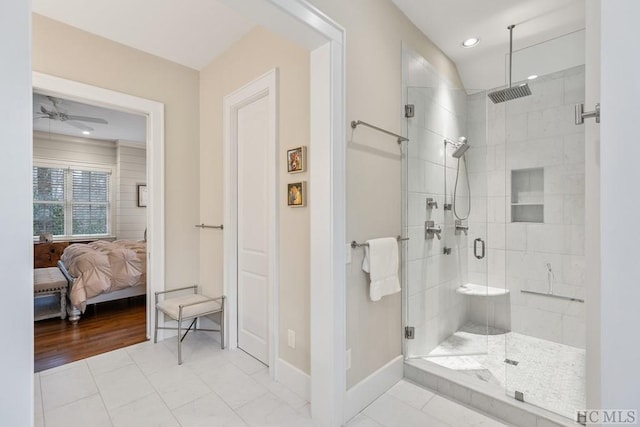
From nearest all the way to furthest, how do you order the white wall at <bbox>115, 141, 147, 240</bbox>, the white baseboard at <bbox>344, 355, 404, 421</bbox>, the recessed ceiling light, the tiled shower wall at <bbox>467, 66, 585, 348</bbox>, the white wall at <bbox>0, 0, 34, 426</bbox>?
1. the white wall at <bbox>0, 0, 34, 426</bbox>
2. the white baseboard at <bbox>344, 355, 404, 421</bbox>
3. the tiled shower wall at <bbox>467, 66, 585, 348</bbox>
4. the recessed ceiling light
5. the white wall at <bbox>115, 141, 147, 240</bbox>

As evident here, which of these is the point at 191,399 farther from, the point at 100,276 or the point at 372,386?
the point at 100,276

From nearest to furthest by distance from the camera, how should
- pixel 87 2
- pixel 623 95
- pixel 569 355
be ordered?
pixel 623 95 < pixel 569 355 < pixel 87 2

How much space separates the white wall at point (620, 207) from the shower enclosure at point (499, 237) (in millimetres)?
1285

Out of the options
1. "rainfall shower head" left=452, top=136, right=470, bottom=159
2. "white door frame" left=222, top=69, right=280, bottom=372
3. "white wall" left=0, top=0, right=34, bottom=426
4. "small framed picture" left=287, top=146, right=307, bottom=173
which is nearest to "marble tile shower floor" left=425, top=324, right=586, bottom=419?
"white door frame" left=222, top=69, right=280, bottom=372

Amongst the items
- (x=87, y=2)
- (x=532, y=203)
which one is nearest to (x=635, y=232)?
(x=532, y=203)

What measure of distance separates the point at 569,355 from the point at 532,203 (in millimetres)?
1052

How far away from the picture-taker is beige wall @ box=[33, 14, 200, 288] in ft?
8.07

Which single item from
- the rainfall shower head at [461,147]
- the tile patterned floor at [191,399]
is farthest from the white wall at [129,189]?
the rainfall shower head at [461,147]

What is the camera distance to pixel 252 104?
8.62 feet

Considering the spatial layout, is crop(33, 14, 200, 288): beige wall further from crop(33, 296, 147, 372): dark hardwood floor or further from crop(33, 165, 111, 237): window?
crop(33, 165, 111, 237): window

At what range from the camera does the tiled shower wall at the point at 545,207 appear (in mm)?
1958

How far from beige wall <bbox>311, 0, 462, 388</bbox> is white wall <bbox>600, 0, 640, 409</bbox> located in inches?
47.8

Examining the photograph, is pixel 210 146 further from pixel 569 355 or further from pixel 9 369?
pixel 569 355

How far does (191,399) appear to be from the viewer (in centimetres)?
200
